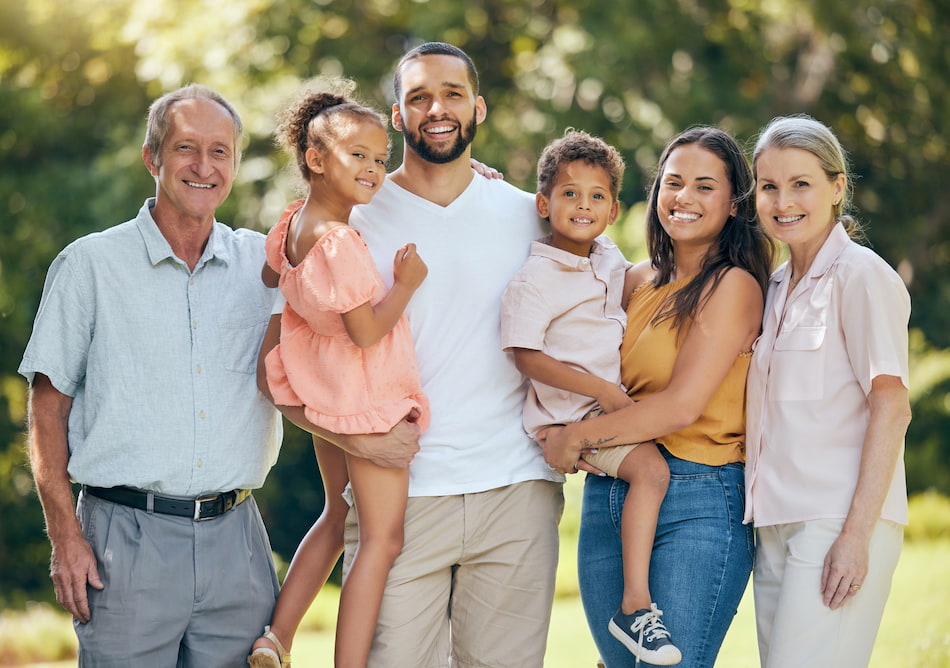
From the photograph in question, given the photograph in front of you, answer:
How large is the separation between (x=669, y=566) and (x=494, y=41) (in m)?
7.52

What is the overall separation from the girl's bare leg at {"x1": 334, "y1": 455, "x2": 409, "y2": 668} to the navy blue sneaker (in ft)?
2.13

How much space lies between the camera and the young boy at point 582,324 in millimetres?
2838

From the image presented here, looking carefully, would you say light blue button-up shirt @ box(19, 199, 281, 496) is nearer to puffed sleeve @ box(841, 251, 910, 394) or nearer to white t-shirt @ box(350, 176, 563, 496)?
white t-shirt @ box(350, 176, 563, 496)

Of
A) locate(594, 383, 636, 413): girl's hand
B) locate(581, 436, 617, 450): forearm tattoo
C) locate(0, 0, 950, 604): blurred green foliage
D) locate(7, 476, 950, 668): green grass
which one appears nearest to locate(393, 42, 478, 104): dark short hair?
locate(594, 383, 636, 413): girl's hand

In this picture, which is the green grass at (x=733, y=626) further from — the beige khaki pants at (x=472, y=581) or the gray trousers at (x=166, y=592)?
the gray trousers at (x=166, y=592)

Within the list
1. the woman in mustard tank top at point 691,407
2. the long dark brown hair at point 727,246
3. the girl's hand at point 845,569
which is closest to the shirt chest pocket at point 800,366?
the woman in mustard tank top at point 691,407

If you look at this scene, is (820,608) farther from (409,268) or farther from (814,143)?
(409,268)

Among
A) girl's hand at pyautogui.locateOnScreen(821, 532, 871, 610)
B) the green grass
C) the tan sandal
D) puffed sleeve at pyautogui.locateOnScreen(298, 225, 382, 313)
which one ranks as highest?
puffed sleeve at pyautogui.locateOnScreen(298, 225, 382, 313)

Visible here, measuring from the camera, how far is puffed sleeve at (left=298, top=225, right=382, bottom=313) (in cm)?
274

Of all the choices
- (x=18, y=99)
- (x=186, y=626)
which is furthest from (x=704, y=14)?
(x=186, y=626)

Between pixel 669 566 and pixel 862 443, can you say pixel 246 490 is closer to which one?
pixel 669 566

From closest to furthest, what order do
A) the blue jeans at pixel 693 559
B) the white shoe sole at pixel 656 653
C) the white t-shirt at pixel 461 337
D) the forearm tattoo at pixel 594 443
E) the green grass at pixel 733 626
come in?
the white shoe sole at pixel 656 653 → the blue jeans at pixel 693 559 → the forearm tattoo at pixel 594 443 → the white t-shirt at pixel 461 337 → the green grass at pixel 733 626

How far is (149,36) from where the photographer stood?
8.54 meters

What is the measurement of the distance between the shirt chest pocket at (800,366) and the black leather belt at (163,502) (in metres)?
1.55
